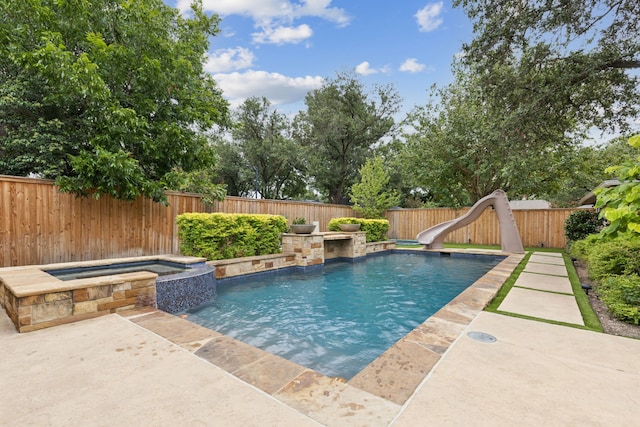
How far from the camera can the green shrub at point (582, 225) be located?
28.8 feet

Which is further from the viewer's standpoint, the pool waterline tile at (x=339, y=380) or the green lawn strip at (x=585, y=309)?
the green lawn strip at (x=585, y=309)

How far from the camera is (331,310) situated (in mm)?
4406

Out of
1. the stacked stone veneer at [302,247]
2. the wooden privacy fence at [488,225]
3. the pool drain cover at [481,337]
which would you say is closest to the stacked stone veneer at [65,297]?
the pool drain cover at [481,337]

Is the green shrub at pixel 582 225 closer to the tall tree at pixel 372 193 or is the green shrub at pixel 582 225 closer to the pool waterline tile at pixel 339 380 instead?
the tall tree at pixel 372 193

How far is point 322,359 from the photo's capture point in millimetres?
2803

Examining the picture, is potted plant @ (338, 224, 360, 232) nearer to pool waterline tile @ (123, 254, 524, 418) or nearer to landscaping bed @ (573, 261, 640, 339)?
landscaping bed @ (573, 261, 640, 339)

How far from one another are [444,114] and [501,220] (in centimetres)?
658

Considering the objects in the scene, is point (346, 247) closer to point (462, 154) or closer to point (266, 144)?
point (462, 154)

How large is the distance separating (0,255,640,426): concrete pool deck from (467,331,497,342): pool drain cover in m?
0.07

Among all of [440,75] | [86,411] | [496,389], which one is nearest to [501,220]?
[440,75]

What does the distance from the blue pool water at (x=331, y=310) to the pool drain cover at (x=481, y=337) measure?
0.87 metres

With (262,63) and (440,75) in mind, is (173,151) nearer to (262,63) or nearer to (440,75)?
(262,63)

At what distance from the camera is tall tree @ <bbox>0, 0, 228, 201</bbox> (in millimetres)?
Answer: 5258

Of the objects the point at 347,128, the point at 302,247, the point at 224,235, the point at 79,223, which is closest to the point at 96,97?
the point at 79,223
